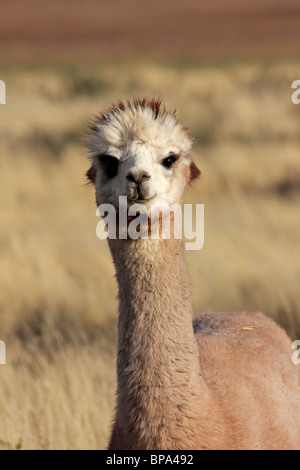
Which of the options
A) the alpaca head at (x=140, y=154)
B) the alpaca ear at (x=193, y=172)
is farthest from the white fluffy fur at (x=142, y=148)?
the alpaca ear at (x=193, y=172)

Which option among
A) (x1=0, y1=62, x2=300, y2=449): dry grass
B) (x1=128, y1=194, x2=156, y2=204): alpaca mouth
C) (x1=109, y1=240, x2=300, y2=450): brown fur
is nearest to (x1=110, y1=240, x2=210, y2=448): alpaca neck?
(x1=109, y1=240, x2=300, y2=450): brown fur

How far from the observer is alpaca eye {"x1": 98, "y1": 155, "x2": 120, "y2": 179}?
2695 millimetres

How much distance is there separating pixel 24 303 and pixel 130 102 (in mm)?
4996

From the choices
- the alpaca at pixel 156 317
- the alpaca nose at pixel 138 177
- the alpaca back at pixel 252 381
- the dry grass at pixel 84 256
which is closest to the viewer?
the alpaca nose at pixel 138 177

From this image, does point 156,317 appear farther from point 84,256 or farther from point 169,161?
point 84,256

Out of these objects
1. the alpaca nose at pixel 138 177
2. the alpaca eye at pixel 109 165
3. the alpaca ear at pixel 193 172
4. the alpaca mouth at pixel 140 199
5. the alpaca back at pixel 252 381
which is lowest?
the alpaca back at pixel 252 381

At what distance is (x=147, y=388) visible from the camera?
271 centimetres

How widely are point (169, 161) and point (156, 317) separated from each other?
0.53m

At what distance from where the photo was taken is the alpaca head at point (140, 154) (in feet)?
8.35

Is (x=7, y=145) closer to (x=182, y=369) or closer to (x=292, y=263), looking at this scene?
(x=292, y=263)

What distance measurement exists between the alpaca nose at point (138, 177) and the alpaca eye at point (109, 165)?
17 cm

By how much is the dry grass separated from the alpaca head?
2.86 ft

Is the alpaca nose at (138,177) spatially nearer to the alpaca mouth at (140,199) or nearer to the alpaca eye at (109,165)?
the alpaca mouth at (140,199)

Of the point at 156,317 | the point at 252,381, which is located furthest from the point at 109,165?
the point at 252,381
